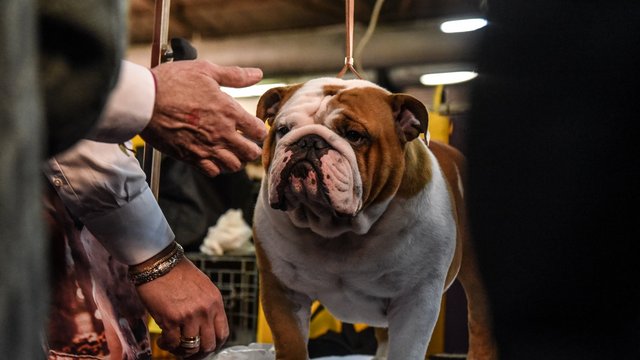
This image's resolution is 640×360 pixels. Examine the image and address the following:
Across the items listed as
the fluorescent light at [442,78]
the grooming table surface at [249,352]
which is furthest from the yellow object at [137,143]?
the fluorescent light at [442,78]

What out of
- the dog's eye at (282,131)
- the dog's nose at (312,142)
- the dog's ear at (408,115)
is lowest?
the dog's nose at (312,142)

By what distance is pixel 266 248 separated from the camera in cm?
70

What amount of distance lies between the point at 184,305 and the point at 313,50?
1.04 feet

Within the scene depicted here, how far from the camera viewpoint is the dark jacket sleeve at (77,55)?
0.21 metres

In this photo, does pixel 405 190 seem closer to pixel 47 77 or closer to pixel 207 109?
pixel 207 109

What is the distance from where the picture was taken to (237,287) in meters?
0.79

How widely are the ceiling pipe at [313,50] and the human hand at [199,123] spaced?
170 millimetres

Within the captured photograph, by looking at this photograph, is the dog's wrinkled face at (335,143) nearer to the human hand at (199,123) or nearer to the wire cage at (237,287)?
the human hand at (199,123)

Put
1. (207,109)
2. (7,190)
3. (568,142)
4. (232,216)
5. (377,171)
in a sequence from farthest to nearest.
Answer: (232,216)
(377,171)
(207,109)
(568,142)
(7,190)

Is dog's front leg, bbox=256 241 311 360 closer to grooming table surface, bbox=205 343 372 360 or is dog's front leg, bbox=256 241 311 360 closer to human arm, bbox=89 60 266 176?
grooming table surface, bbox=205 343 372 360

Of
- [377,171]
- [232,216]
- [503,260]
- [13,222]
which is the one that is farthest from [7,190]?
[232,216]

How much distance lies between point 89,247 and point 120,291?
0.18 ft

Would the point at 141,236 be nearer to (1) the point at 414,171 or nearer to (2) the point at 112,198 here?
(2) the point at 112,198

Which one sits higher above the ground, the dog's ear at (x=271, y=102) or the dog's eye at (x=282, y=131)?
the dog's ear at (x=271, y=102)
